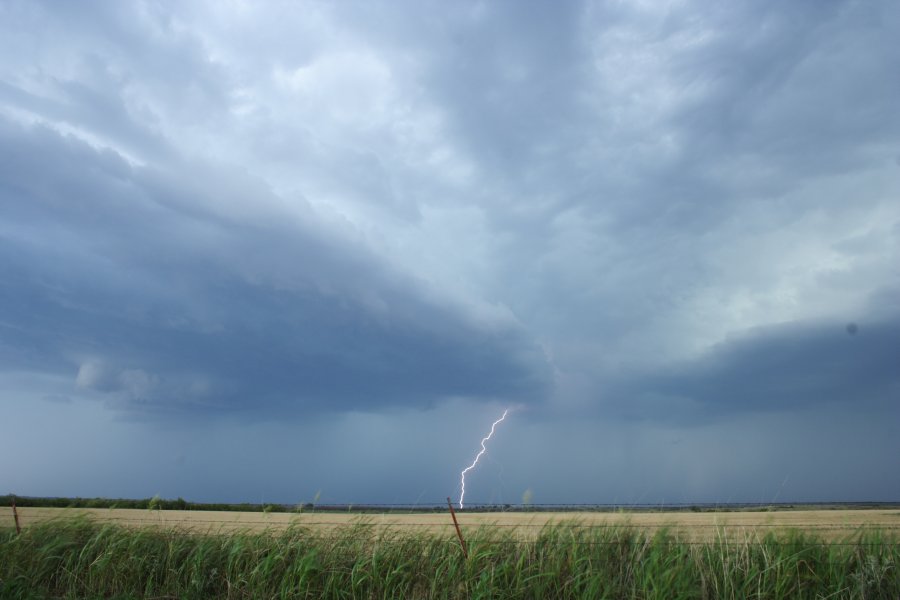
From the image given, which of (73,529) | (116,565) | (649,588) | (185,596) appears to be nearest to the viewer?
(649,588)

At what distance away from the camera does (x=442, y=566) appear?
13797 millimetres

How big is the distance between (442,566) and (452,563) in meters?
0.25

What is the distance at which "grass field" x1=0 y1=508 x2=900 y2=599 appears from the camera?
43.2 ft

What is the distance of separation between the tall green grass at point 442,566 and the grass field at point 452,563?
28mm

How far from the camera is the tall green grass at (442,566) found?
1313cm

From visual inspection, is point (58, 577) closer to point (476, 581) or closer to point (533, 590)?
point (476, 581)

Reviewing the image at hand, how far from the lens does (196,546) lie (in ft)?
51.9

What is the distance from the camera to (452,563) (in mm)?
13938

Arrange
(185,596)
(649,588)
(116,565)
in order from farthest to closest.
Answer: (116,565), (185,596), (649,588)

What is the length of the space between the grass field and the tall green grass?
3cm

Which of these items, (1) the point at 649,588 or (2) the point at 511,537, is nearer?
(1) the point at 649,588

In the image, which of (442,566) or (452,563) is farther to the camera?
(452,563)

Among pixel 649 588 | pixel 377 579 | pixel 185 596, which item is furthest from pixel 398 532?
pixel 649 588

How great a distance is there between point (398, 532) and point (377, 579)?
5.89ft
